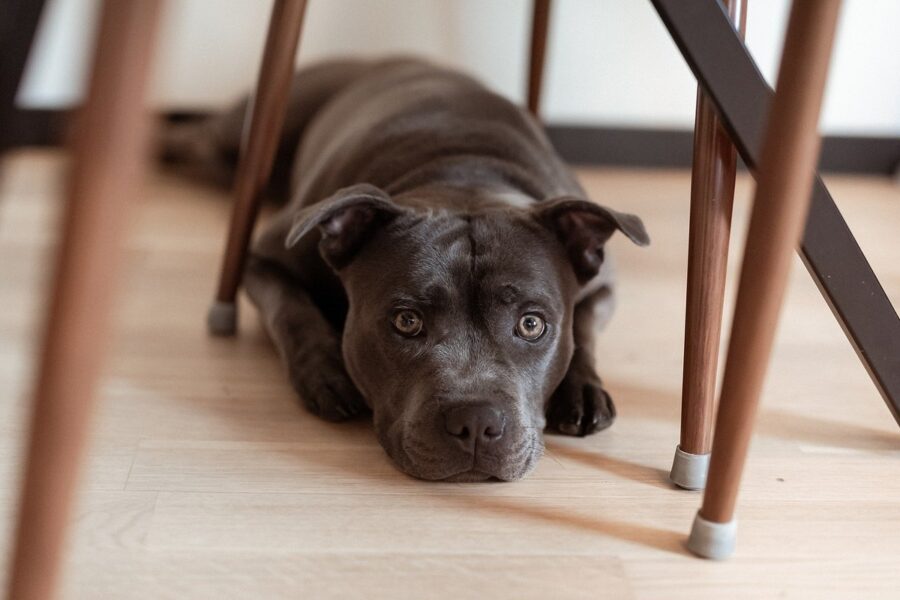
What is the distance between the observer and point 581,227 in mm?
1844

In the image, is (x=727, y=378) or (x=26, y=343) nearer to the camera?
(x=727, y=378)

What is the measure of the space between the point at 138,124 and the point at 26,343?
1.39 m

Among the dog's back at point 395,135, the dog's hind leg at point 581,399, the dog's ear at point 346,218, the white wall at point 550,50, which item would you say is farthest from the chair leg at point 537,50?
the dog's ear at point 346,218

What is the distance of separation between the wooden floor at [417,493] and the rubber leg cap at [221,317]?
36 mm

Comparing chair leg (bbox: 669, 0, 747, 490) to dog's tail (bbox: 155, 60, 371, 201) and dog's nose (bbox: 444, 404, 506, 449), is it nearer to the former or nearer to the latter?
dog's nose (bbox: 444, 404, 506, 449)

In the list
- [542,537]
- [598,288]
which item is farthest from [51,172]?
[542,537]

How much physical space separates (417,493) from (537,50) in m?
1.88

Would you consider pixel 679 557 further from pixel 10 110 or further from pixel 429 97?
pixel 429 97

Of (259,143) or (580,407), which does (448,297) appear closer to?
(580,407)

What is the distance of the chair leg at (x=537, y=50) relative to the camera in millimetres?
3012

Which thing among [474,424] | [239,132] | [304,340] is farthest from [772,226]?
[239,132]

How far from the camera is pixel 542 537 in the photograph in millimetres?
1488

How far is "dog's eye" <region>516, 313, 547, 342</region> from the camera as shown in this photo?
1734 mm

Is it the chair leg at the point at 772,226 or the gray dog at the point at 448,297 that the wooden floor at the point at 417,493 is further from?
the chair leg at the point at 772,226
